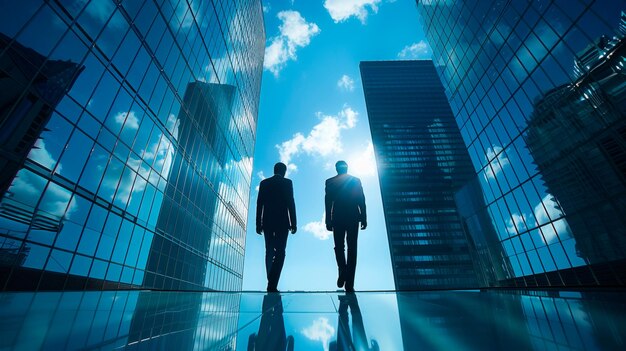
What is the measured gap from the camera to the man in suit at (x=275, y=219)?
20.9ft

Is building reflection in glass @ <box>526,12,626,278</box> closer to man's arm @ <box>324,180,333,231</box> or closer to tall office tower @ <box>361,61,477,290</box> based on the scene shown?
man's arm @ <box>324,180,333,231</box>

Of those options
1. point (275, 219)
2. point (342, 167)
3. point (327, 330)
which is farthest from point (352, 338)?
point (342, 167)

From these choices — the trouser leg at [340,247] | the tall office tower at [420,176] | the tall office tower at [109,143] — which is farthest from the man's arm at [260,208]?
the tall office tower at [420,176]

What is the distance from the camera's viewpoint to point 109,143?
1284 centimetres

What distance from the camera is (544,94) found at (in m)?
13.9

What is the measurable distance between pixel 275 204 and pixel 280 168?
0.96 m

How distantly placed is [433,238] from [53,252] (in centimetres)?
10175

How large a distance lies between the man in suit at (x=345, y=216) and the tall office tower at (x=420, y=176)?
307 feet

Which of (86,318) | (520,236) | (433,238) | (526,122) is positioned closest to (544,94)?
(526,122)

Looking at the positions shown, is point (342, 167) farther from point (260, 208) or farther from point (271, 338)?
point (271, 338)

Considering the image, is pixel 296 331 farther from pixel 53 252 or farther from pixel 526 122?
pixel 526 122

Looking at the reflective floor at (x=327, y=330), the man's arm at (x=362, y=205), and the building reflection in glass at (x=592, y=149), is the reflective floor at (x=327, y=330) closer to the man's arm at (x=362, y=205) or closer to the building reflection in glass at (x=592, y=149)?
the man's arm at (x=362, y=205)

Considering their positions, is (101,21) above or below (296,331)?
above

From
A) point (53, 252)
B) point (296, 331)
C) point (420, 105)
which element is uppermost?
point (420, 105)
